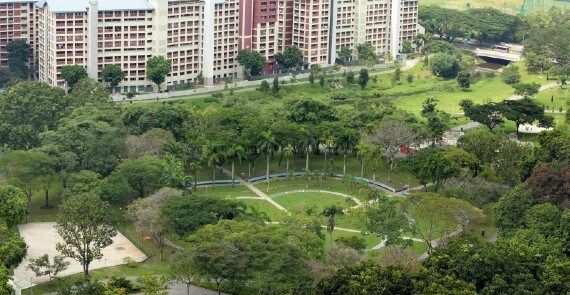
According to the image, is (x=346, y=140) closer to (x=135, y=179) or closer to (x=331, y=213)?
(x=331, y=213)

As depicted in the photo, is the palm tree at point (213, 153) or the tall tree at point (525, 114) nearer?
the palm tree at point (213, 153)

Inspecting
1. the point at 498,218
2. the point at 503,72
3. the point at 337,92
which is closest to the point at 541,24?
the point at 503,72

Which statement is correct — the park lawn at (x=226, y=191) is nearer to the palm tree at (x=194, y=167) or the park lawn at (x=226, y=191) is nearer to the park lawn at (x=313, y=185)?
the palm tree at (x=194, y=167)

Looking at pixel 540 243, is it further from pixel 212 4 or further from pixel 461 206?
pixel 212 4

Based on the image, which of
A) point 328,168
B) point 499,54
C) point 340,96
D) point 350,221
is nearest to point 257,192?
point 328,168

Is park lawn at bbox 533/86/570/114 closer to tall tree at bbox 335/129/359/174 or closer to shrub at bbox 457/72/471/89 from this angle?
shrub at bbox 457/72/471/89

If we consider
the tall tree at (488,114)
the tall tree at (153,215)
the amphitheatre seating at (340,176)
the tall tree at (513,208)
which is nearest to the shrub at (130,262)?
the tall tree at (153,215)

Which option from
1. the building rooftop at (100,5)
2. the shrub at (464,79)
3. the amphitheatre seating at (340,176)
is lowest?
the amphitheatre seating at (340,176)
